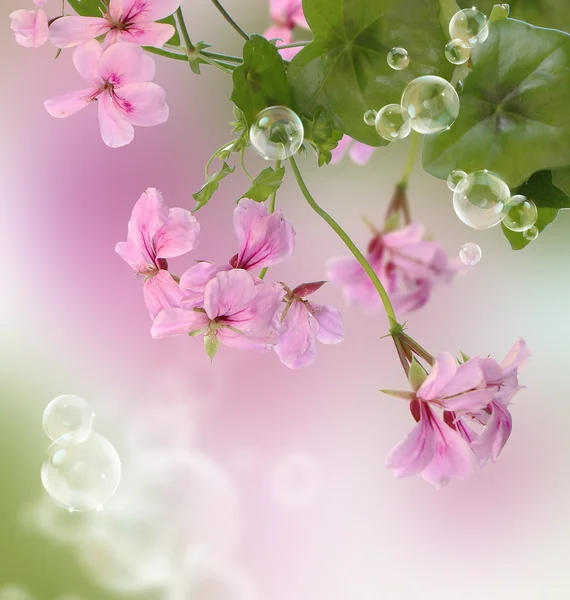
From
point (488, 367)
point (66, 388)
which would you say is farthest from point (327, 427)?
point (488, 367)

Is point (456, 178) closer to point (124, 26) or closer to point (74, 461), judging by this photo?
point (124, 26)

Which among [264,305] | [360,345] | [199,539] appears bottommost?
[264,305]

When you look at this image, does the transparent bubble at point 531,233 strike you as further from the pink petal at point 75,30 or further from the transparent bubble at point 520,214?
the pink petal at point 75,30

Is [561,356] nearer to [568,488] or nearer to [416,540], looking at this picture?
[568,488]

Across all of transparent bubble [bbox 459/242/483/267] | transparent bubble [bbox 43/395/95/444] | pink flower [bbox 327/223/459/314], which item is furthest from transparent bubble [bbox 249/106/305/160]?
transparent bubble [bbox 43/395/95/444]

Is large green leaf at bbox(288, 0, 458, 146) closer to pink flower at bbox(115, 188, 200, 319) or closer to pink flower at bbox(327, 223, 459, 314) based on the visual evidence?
pink flower at bbox(115, 188, 200, 319)

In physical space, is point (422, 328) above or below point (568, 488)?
above

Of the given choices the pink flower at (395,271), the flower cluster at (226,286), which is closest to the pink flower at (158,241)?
the flower cluster at (226,286)
